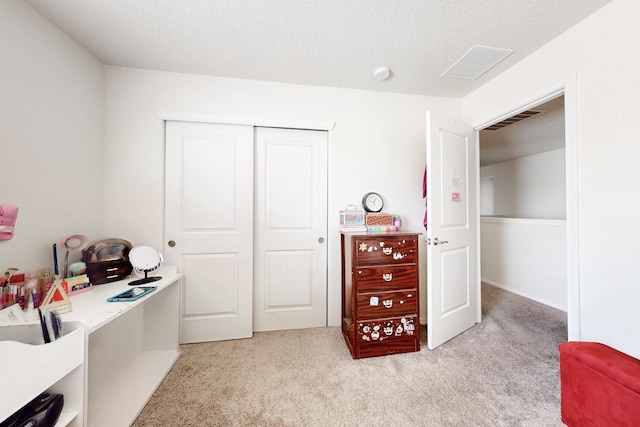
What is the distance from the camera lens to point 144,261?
1680 mm

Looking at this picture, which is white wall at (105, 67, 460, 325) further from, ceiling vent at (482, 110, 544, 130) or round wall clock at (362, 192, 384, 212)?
ceiling vent at (482, 110, 544, 130)

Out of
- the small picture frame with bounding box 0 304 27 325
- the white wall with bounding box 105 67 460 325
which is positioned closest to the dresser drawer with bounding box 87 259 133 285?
the white wall with bounding box 105 67 460 325

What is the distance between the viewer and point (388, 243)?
186cm

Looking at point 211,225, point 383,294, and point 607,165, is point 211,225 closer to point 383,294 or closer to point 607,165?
point 383,294

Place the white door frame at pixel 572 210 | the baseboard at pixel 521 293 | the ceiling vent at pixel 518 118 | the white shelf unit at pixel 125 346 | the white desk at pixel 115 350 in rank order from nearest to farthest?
the white desk at pixel 115 350, the white shelf unit at pixel 125 346, the white door frame at pixel 572 210, the ceiling vent at pixel 518 118, the baseboard at pixel 521 293

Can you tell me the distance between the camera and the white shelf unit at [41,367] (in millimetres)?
732

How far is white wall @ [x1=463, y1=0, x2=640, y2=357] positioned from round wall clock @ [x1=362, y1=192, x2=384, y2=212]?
1366mm

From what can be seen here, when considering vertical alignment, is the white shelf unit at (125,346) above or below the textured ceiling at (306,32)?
below

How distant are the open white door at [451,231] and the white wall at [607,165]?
2.51ft

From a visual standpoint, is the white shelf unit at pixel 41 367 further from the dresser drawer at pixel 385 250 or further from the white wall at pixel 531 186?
the white wall at pixel 531 186

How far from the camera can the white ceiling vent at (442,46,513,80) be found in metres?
1.75

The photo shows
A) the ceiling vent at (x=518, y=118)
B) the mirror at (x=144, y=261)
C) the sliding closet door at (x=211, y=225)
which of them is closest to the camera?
the mirror at (x=144, y=261)

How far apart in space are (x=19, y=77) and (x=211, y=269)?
1.68 m

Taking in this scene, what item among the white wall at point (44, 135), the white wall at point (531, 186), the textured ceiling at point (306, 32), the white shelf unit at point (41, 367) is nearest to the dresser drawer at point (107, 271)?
the white wall at point (44, 135)
